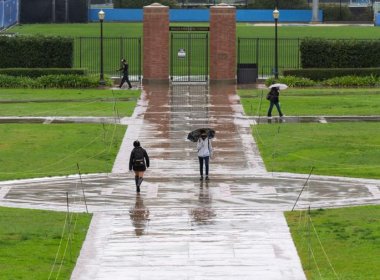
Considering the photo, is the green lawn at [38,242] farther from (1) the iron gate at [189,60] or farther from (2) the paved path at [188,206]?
(1) the iron gate at [189,60]

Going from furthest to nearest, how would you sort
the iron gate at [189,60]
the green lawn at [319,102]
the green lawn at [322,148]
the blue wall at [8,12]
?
1. the blue wall at [8,12]
2. the iron gate at [189,60]
3. the green lawn at [319,102]
4. the green lawn at [322,148]

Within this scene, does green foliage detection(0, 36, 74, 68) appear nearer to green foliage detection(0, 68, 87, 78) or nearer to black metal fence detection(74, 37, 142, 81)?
green foliage detection(0, 68, 87, 78)

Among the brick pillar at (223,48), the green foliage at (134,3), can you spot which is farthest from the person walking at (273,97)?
the green foliage at (134,3)

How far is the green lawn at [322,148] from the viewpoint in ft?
121

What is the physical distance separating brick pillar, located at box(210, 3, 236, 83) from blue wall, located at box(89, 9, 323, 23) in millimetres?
46885

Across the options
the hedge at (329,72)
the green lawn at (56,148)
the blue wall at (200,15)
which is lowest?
the green lawn at (56,148)

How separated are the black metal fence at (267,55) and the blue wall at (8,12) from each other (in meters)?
16.6

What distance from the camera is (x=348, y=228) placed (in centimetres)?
2839

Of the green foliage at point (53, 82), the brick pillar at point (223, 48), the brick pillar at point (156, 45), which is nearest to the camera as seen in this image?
the green foliage at point (53, 82)

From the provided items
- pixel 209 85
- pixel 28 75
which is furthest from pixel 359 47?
pixel 28 75

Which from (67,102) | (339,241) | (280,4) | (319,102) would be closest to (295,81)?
(319,102)

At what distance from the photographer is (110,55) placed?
77750 mm

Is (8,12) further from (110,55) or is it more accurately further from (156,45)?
(156,45)

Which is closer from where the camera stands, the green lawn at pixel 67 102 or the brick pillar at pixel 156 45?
the green lawn at pixel 67 102
